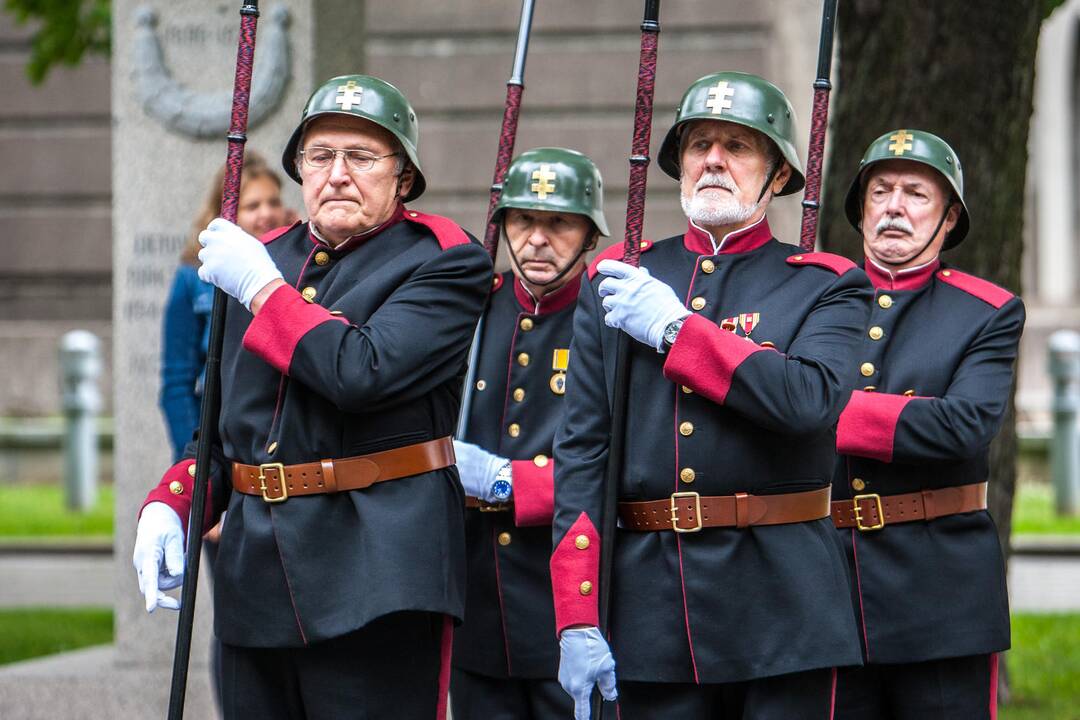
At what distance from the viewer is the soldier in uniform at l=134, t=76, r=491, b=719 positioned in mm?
3711

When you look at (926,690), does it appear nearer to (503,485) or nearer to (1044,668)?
(503,485)

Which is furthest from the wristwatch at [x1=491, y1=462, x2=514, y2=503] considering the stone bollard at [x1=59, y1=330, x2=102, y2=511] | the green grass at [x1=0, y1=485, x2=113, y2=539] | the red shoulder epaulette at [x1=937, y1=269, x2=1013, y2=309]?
the stone bollard at [x1=59, y1=330, x2=102, y2=511]

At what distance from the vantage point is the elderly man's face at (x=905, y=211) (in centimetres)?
471

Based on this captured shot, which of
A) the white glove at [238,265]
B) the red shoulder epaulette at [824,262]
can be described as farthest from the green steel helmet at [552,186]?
the white glove at [238,265]

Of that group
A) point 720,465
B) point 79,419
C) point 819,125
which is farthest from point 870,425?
point 79,419

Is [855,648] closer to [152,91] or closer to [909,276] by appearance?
[909,276]

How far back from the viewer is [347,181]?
3896 mm

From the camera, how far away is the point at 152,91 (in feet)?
23.6

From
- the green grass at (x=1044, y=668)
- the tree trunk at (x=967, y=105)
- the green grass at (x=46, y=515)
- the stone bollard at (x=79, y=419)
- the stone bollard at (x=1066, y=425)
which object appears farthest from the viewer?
the stone bollard at (x=79, y=419)

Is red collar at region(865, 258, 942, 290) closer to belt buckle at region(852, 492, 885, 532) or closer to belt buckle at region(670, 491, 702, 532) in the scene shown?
belt buckle at region(852, 492, 885, 532)

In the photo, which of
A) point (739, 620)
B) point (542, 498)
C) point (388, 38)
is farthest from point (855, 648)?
point (388, 38)

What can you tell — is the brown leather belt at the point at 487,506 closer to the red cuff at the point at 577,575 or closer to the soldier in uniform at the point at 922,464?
the soldier in uniform at the point at 922,464

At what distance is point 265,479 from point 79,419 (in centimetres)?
960

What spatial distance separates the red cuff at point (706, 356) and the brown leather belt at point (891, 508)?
104 cm
